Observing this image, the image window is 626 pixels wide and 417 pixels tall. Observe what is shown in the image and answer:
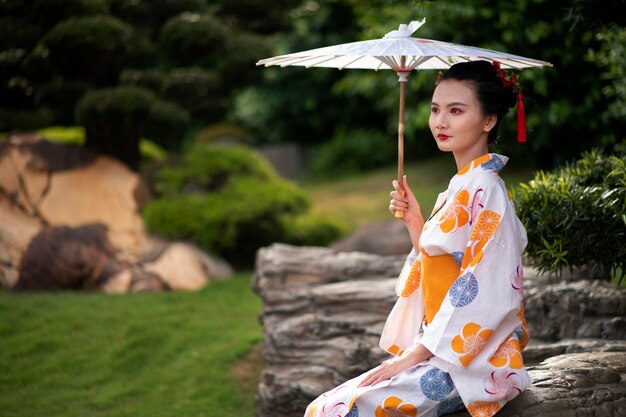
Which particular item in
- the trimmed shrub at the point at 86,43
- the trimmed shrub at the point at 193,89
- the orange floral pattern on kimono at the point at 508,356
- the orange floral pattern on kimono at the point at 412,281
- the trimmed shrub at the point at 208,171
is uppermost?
the trimmed shrub at the point at 86,43

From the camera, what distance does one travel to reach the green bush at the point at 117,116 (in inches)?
293

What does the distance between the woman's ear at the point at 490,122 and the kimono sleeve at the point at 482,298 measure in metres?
0.31

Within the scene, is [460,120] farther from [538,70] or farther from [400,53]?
[538,70]

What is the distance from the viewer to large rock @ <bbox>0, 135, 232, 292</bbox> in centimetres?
700

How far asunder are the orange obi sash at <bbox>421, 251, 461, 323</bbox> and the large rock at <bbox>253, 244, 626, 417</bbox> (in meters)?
1.16

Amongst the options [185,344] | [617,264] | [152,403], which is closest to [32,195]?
[185,344]

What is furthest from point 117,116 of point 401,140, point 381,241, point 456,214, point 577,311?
point 456,214

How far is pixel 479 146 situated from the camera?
9.09 ft

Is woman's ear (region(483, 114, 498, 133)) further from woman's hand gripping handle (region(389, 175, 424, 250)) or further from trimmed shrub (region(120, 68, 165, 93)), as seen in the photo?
trimmed shrub (region(120, 68, 165, 93))

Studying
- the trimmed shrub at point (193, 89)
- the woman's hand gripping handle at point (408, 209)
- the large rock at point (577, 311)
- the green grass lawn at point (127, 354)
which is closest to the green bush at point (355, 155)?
the trimmed shrub at point (193, 89)

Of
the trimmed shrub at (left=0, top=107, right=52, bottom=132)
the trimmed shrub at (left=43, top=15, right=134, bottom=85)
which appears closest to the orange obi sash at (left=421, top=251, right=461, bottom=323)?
the trimmed shrub at (left=43, top=15, right=134, bottom=85)

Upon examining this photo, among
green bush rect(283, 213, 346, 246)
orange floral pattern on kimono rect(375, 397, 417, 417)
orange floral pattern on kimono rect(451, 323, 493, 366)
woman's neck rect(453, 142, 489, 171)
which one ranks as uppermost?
woman's neck rect(453, 142, 489, 171)

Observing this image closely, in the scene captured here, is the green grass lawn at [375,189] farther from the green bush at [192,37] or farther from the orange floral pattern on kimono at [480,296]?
the orange floral pattern on kimono at [480,296]

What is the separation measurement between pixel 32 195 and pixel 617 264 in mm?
5730
